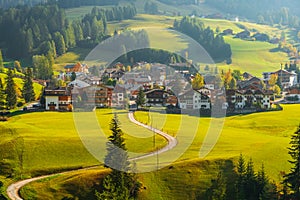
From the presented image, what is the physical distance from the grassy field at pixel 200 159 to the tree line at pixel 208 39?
302ft

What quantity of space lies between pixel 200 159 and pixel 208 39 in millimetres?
124689

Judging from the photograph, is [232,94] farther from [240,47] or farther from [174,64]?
[240,47]

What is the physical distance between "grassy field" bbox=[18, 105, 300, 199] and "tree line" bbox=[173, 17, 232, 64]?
92.1m

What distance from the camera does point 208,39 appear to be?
554ft

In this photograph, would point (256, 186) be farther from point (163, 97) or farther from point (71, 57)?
point (71, 57)

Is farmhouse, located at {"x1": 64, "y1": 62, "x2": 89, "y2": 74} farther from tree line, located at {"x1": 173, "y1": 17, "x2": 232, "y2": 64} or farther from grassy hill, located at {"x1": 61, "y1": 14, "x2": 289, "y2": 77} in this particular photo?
tree line, located at {"x1": 173, "y1": 17, "x2": 232, "y2": 64}

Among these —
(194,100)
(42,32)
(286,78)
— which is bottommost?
(286,78)

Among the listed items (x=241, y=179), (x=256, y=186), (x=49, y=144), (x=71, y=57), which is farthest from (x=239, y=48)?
(x=256, y=186)

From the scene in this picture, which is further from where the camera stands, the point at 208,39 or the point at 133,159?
the point at 208,39

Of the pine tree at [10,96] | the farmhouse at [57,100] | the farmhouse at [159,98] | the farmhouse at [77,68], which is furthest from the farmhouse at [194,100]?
the farmhouse at [77,68]

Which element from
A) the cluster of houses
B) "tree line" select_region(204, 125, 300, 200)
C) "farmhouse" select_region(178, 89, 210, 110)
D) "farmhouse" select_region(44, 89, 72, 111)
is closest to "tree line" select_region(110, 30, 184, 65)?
the cluster of houses

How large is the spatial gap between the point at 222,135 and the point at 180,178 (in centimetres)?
1674

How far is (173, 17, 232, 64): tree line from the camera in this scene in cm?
16225

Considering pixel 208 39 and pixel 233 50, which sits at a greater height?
pixel 208 39
